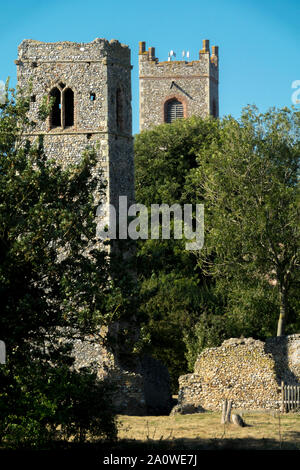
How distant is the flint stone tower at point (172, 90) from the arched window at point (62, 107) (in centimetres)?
3711

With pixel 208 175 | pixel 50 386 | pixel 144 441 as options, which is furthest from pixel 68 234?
pixel 208 175

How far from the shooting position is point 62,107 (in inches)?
1110

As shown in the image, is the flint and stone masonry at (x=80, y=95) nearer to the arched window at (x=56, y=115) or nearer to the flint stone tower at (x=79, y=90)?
the flint stone tower at (x=79, y=90)

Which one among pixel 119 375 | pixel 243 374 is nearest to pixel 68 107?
pixel 119 375

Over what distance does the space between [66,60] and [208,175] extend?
38.7 feet

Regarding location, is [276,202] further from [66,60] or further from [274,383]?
[66,60]

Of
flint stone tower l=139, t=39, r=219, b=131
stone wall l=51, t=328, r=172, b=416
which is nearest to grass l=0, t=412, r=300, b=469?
stone wall l=51, t=328, r=172, b=416

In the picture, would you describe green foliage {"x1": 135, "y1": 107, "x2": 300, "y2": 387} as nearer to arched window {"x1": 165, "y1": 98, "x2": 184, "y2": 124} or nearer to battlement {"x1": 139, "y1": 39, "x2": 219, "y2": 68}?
arched window {"x1": 165, "y1": 98, "x2": 184, "y2": 124}

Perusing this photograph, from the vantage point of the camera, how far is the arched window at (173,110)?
65688mm

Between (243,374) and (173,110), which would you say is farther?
(173,110)

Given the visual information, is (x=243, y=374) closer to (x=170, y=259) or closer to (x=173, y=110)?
(x=170, y=259)

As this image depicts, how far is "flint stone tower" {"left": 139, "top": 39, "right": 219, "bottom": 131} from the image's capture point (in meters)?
65.9
